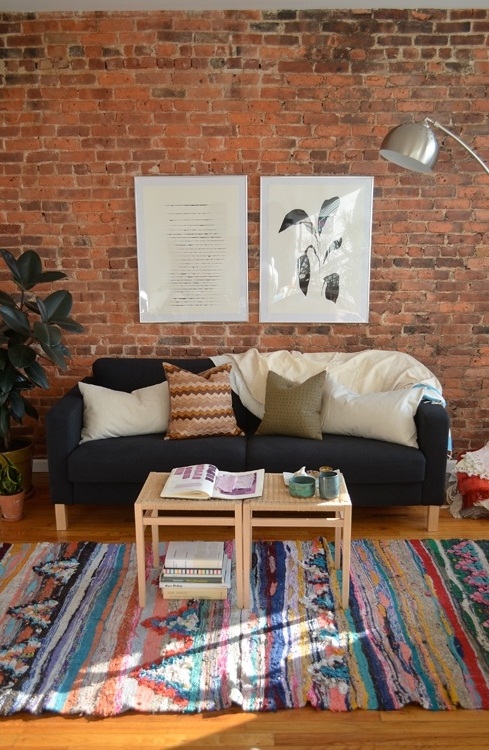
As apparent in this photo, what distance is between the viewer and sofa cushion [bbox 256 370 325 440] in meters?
3.44

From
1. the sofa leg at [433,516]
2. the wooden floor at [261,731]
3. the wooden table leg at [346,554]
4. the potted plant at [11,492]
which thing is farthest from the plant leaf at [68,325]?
the sofa leg at [433,516]

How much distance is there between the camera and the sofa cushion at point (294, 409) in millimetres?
3438

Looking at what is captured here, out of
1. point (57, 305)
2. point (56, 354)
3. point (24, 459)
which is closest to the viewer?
point (56, 354)

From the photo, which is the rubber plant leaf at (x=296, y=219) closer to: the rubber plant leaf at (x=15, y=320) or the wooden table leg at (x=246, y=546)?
the rubber plant leaf at (x=15, y=320)

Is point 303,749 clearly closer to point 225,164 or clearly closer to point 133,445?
point 133,445

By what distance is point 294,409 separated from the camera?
137 inches

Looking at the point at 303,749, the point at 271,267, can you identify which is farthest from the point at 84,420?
the point at 303,749

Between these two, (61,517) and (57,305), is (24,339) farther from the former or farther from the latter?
(61,517)

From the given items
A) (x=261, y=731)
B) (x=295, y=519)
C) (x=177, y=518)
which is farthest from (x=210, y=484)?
(x=261, y=731)

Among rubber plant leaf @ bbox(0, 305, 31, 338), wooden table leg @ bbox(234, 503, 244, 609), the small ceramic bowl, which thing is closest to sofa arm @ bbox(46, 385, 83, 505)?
rubber plant leaf @ bbox(0, 305, 31, 338)

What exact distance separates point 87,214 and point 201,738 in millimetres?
3057

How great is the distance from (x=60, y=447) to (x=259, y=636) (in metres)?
1.47

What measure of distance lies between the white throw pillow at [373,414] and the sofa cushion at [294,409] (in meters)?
0.08

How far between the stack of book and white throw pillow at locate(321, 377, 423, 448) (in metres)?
1.16
